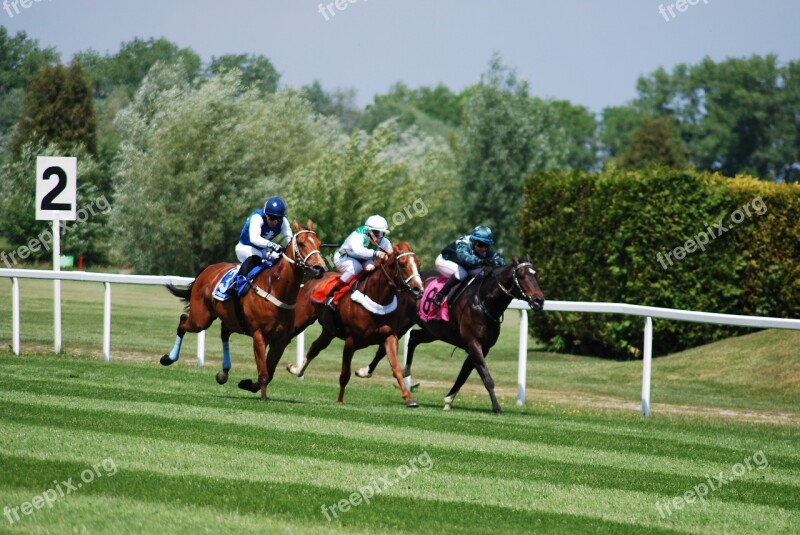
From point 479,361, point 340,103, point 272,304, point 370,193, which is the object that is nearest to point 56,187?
point 272,304

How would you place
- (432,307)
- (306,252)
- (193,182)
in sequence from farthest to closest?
(193,182) → (432,307) → (306,252)

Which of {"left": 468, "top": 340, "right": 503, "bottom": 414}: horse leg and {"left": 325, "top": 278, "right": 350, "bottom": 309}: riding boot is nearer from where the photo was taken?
{"left": 468, "top": 340, "right": 503, "bottom": 414}: horse leg

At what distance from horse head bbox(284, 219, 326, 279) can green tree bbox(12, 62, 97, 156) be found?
144 ft

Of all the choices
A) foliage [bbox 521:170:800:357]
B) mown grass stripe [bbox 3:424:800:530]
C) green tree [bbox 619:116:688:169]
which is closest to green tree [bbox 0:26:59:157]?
green tree [bbox 619:116:688:169]

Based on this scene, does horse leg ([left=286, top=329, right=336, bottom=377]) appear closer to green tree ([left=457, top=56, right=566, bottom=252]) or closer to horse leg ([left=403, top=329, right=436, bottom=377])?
horse leg ([left=403, top=329, right=436, bottom=377])

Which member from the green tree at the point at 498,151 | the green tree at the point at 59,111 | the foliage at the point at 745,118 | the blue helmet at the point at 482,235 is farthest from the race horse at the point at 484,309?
the foliage at the point at 745,118

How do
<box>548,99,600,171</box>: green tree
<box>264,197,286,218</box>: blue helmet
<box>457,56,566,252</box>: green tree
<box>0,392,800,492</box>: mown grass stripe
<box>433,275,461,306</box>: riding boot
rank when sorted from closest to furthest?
<box>0,392,800,492</box>: mown grass stripe
<box>264,197,286,218</box>: blue helmet
<box>433,275,461,306</box>: riding boot
<box>457,56,566,252</box>: green tree
<box>548,99,600,171</box>: green tree

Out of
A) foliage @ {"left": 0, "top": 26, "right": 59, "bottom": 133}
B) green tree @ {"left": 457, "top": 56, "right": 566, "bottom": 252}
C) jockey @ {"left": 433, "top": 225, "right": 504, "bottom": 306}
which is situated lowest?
jockey @ {"left": 433, "top": 225, "right": 504, "bottom": 306}

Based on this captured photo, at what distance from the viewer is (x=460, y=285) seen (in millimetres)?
14070

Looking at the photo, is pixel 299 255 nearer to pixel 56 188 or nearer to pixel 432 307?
pixel 432 307

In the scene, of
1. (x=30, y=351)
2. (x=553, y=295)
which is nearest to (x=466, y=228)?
(x=553, y=295)

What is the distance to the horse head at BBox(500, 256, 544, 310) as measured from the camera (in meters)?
12.8

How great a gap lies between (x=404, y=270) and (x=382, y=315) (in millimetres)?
647

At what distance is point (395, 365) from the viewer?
13.0 m
